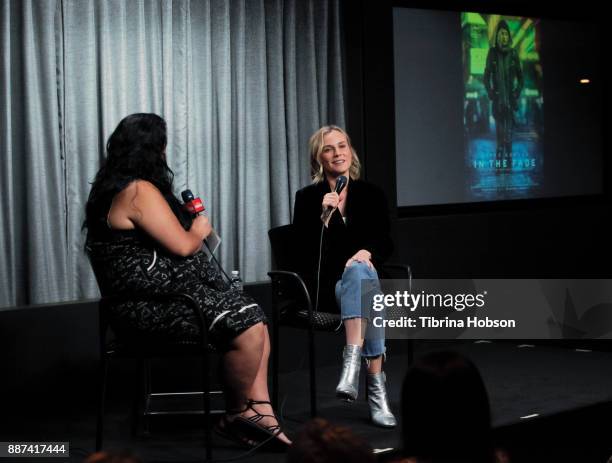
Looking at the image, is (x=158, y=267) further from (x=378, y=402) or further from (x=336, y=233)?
(x=378, y=402)

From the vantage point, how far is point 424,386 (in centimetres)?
140

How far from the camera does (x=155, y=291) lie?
3.38m

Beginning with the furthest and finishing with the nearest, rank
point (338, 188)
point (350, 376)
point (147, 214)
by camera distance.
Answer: point (338, 188) → point (350, 376) → point (147, 214)

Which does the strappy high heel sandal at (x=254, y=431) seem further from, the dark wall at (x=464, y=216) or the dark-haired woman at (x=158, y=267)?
the dark wall at (x=464, y=216)

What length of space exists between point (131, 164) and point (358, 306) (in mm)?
1063

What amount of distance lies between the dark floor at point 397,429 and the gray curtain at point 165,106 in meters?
0.59

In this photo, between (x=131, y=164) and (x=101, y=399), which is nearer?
(x=101, y=399)

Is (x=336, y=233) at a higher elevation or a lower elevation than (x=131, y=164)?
lower

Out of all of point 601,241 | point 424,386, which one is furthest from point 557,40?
point 424,386

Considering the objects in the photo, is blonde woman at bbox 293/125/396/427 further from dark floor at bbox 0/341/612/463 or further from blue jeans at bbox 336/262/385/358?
dark floor at bbox 0/341/612/463

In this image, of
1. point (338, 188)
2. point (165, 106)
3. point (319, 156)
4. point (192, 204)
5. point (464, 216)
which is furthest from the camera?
point (464, 216)

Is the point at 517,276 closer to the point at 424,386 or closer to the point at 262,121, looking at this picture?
the point at 262,121

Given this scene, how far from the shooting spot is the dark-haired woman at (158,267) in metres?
3.36

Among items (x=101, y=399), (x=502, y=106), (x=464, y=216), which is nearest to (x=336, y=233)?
(x=101, y=399)
